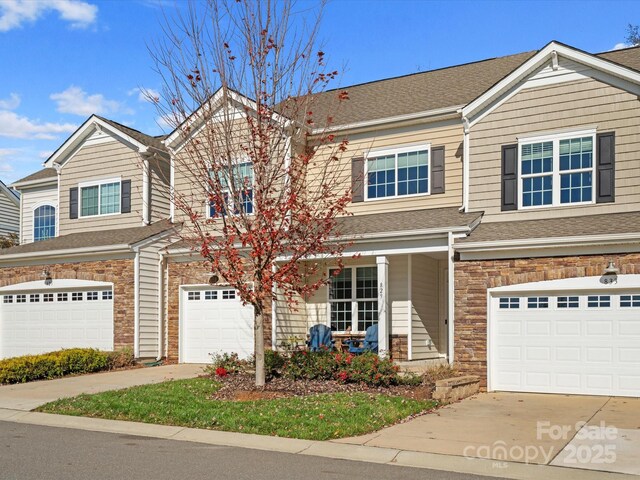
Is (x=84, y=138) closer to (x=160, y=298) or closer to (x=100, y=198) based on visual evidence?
(x=100, y=198)

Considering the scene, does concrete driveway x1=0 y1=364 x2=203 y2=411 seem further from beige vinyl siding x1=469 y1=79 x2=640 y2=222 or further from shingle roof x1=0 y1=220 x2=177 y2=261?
beige vinyl siding x1=469 y1=79 x2=640 y2=222

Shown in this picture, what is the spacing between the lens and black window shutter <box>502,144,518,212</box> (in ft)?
53.4

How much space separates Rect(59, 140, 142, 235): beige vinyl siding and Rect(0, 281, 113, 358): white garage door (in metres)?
2.61

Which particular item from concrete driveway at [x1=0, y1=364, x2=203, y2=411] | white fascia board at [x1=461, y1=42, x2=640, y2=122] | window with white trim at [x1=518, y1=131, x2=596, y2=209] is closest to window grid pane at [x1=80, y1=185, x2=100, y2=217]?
concrete driveway at [x1=0, y1=364, x2=203, y2=411]

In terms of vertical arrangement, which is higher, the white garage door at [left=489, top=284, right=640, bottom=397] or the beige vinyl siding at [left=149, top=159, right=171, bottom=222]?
the beige vinyl siding at [left=149, top=159, right=171, bottom=222]

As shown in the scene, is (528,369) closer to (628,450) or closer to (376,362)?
(376,362)

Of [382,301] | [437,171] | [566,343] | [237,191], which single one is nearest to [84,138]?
[237,191]

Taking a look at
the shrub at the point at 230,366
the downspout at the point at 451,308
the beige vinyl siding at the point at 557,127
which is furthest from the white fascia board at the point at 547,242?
the shrub at the point at 230,366

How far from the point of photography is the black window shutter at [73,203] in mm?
23297

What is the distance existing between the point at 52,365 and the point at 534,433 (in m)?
12.0

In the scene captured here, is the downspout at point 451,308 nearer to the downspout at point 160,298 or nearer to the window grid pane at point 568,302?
A: the window grid pane at point 568,302

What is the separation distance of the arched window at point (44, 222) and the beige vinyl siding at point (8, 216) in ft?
20.9

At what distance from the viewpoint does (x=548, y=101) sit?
16.1 m

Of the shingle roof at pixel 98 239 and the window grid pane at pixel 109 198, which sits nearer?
the shingle roof at pixel 98 239
